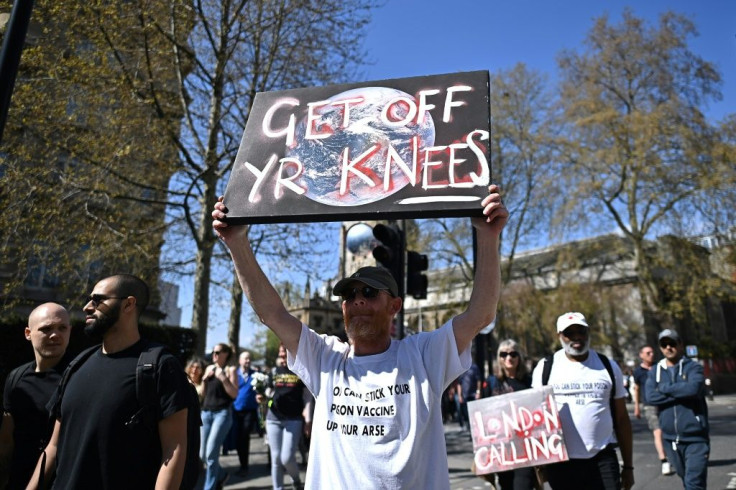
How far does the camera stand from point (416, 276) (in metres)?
8.27

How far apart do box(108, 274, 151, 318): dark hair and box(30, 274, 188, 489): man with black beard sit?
0.26ft

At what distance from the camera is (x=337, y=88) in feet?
9.63

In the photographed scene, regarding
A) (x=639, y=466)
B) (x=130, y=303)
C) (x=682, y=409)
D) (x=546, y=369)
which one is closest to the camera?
(x=130, y=303)

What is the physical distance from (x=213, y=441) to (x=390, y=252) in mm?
3167

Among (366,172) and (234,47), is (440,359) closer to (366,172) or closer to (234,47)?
(366,172)

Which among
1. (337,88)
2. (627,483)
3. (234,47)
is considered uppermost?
(234,47)

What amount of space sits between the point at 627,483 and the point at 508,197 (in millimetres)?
25817

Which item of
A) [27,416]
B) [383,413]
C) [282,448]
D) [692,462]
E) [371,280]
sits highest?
[371,280]

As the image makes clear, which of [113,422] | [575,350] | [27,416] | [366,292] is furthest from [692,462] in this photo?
[27,416]

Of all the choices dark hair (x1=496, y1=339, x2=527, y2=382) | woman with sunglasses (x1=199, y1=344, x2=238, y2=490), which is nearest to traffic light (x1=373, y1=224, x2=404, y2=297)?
dark hair (x1=496, y1=339, x2=527, y2=382)

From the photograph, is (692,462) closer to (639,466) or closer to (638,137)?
(639,466)

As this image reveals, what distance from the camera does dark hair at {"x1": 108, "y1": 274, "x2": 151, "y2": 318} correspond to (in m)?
3.11

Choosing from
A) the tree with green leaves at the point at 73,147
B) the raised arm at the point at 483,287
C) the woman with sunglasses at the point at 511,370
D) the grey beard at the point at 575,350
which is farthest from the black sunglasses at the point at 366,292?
the tree with green leaves at the point at 73,147

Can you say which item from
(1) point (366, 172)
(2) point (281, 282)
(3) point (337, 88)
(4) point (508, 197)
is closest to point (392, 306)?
(1) point (366, 172)
